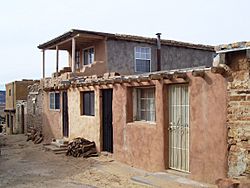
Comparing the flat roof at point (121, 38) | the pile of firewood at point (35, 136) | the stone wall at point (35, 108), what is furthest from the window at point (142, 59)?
the pile of firewood at point (35, 136)

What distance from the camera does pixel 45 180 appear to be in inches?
397

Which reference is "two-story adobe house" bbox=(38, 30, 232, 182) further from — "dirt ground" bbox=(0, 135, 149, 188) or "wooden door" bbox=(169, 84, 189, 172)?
"dirt ground" bbox=(0, 135, 149, 188)

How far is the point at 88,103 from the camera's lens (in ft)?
50.4

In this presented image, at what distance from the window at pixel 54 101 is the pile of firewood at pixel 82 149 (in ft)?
15.8

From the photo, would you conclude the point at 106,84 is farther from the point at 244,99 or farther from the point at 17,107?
the point at 17,107

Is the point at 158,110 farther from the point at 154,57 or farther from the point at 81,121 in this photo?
the point at 154,57

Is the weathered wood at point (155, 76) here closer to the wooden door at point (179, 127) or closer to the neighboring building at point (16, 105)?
the wooden door at point (179, 127)

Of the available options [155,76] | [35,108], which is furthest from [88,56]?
[155,76]

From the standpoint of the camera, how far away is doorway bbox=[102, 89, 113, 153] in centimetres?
1335

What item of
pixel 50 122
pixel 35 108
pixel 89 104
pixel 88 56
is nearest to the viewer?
pixel 89 104

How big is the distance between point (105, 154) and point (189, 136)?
5.31 meters

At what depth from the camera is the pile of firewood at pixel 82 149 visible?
14.1m

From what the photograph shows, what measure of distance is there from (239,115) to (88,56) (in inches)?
548

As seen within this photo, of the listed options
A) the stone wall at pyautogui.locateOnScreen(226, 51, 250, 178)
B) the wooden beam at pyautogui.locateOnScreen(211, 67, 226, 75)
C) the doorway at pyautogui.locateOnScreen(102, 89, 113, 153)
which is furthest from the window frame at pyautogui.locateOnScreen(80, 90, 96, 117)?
the stone wall at pyautogui.locateOnScreen(226, 51, 250, 178)
